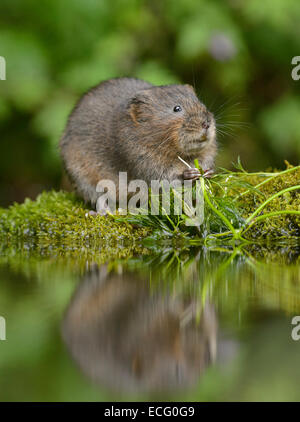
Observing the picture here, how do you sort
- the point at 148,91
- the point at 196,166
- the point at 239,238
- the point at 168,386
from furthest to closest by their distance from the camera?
the point at 148,91 → the point at 196,166 → the point at 239,238 → the point at 168,386

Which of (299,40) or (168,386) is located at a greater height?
(299,40)

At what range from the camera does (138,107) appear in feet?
17.0

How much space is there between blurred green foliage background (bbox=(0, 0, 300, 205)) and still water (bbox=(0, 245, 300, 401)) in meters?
5.24

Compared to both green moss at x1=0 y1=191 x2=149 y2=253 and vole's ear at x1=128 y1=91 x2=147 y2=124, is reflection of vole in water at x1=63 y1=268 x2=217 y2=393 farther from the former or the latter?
vole's ear at x1=128 y1=91 x2=147 y2=124

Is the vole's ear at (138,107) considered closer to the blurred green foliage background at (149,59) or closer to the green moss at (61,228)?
the green moss at (61,228)

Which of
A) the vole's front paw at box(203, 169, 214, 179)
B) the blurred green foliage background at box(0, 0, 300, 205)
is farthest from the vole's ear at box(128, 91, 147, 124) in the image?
the blurred green foliage background at box(0, 0, 300, 205)

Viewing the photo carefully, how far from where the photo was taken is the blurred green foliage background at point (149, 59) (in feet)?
27.7

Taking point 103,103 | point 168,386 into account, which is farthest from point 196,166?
point 168,386

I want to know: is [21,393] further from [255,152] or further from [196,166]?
→ [255,152]

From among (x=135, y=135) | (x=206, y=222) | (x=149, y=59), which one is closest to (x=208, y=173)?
(x=206, y=222)

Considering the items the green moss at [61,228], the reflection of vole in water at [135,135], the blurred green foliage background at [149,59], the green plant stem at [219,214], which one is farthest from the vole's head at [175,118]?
the blurred green foliage background at [149,59]

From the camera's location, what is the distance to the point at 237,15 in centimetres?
888

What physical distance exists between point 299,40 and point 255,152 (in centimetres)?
181

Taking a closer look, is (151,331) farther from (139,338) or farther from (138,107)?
(138,107)
